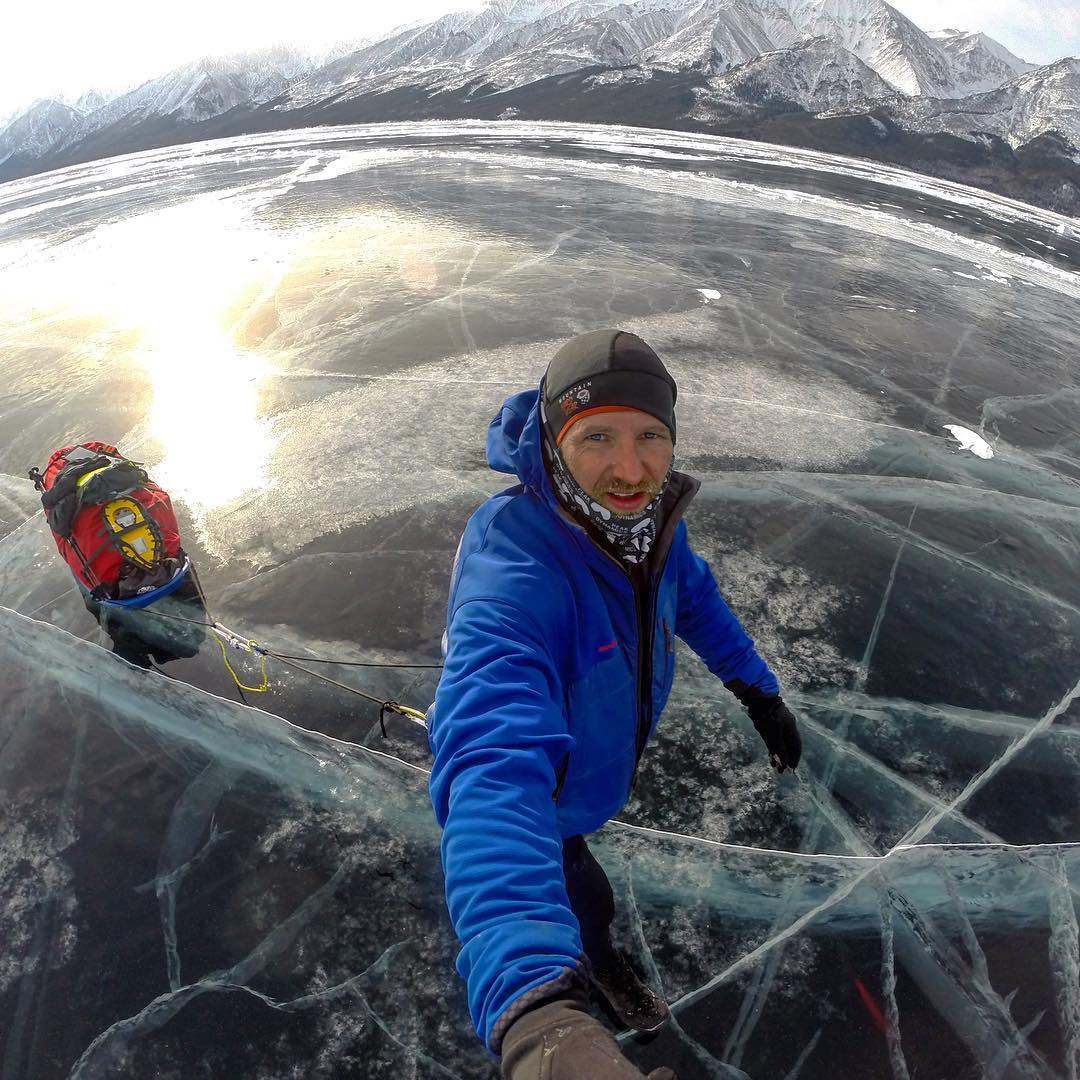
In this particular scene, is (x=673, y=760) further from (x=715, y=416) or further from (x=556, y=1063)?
(x=715, y=416)

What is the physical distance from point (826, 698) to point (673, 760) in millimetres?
857

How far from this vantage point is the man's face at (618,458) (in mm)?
1499

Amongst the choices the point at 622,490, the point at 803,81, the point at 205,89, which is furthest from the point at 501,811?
the point at 205,89

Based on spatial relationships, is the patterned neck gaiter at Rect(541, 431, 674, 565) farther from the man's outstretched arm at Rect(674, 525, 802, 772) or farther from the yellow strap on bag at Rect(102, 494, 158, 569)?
the yellow strap on bag at Rect(102, 494, 158, 569)

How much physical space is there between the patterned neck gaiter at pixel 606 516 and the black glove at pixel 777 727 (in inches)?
41.1

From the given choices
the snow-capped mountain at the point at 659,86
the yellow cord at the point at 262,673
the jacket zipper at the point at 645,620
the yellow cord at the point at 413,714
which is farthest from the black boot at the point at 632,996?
the snow-capped mountain at the point at 659,86

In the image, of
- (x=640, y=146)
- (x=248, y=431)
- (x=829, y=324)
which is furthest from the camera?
(x=640, y=146)

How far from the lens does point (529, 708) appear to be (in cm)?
133

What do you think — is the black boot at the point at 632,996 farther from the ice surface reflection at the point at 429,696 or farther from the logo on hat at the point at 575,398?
the logo on hat at the point at 575,398

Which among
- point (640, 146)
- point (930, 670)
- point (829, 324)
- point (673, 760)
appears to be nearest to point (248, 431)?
point (673, 760)

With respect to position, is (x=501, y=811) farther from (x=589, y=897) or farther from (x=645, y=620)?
(x=589, y=897)

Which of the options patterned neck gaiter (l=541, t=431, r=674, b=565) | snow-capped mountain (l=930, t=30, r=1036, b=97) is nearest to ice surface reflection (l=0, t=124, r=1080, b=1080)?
patterned neck gaiter (l=541, t=431, r=674, b=565)

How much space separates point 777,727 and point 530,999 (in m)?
1.52

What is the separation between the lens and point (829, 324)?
7723 millimetres
